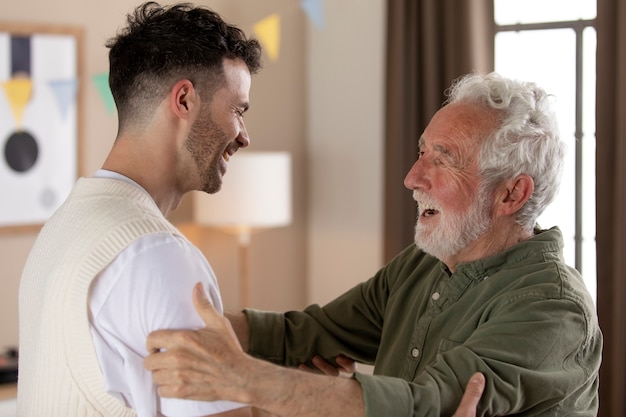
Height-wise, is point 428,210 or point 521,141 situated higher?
point 521,141

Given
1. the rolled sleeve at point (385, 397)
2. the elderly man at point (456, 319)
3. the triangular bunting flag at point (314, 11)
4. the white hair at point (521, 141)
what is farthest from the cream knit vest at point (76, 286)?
the triangular bunting flag at point (314, 11)

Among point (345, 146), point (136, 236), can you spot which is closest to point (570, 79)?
point (345, 146)

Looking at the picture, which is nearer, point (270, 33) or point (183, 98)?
point (183, 98)

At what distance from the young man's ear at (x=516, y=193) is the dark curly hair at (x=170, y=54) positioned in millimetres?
769

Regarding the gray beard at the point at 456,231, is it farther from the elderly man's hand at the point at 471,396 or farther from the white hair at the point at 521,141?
the elderly man's hand at the point at 471,396

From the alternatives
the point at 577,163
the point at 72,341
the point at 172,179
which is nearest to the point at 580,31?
the point at 577,163

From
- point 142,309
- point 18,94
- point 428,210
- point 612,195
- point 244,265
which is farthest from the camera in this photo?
point 244,265

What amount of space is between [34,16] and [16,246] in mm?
1049

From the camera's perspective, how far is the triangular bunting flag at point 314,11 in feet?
17.3

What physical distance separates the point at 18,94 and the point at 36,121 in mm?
150

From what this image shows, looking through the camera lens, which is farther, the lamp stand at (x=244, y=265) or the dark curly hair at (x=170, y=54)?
the lamp stand at (x=244, y=265)

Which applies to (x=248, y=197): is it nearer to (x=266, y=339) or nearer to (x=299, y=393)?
(x=266, y=339)

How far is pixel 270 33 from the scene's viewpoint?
521 centimetres

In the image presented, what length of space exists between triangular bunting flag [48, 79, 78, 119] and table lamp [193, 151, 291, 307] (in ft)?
2.49
